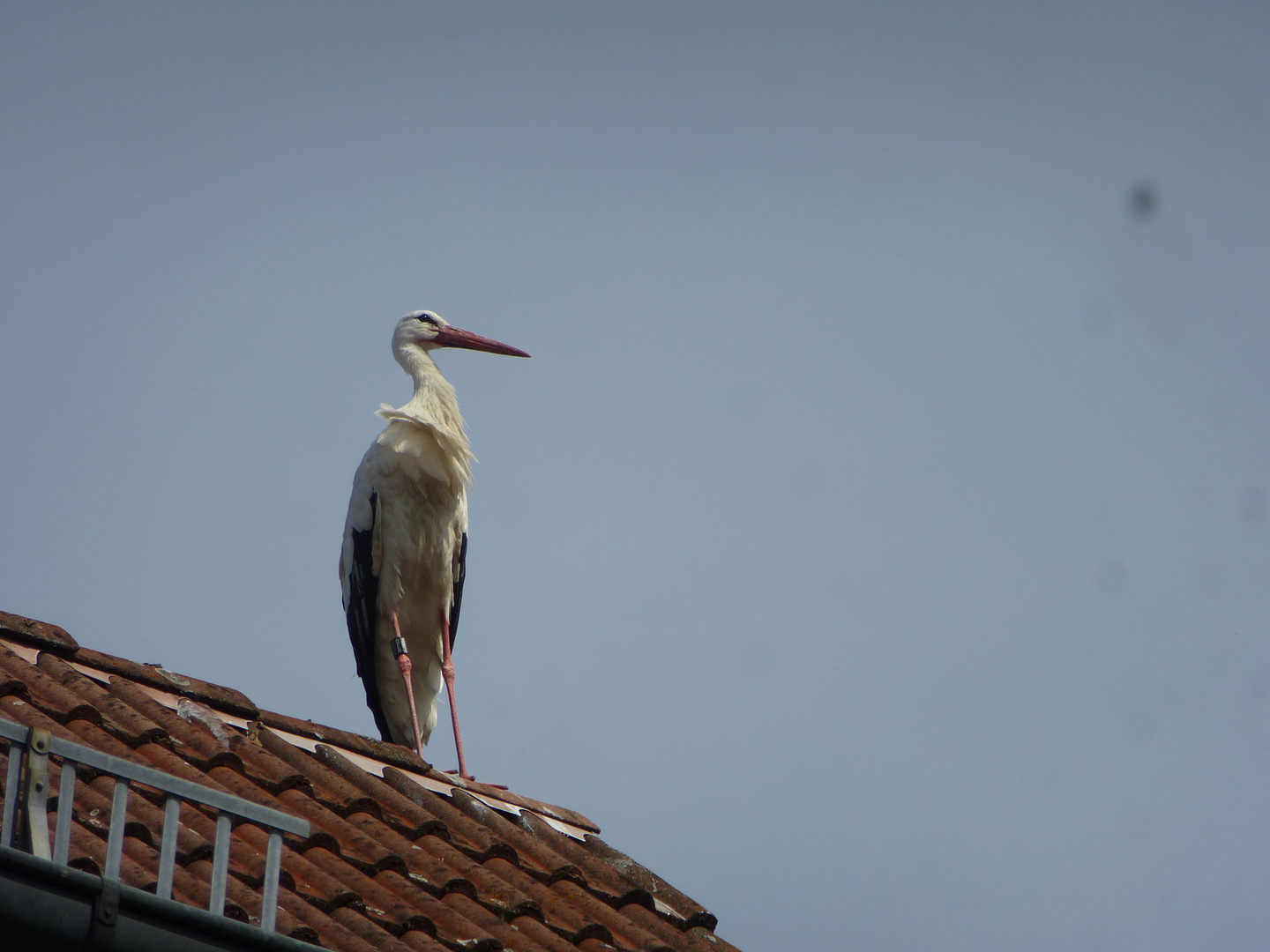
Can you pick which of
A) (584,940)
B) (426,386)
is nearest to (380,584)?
(426,386)

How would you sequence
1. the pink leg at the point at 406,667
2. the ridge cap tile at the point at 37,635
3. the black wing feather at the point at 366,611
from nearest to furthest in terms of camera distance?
the ridge cap tile at the point at 37,635
the pink leg at the point at 406,667
the black wing feather at the point at 366,611

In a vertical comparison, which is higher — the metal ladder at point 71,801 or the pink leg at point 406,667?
the pink leg at point 406,667

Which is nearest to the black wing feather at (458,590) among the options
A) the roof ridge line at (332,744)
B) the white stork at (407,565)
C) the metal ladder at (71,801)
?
the white stork at (407,565)

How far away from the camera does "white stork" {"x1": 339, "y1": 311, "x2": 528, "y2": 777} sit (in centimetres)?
909

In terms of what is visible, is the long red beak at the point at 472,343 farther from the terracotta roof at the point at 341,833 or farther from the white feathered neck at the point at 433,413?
the terracotta roof at the point at 341,833

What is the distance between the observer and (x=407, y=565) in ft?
30.0

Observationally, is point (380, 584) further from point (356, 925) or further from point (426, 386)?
point (356, 925)

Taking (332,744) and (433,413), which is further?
(433,413)

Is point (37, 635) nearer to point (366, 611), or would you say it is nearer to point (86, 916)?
point (86, 916)

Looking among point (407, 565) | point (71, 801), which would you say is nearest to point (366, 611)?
point (407, 565)

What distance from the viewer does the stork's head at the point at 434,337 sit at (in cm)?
1080

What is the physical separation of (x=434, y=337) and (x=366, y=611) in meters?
2.30

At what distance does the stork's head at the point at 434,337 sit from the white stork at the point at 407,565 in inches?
47.2

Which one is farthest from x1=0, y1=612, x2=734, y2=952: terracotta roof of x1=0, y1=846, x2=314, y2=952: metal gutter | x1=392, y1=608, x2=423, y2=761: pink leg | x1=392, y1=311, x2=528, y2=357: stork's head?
x1=392, y1=311, x2=528, y2=357: stork's head
